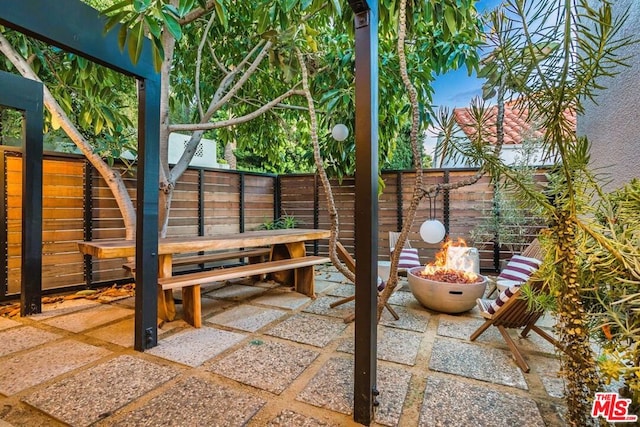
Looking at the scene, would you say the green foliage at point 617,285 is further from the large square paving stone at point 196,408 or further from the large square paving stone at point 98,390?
the large square paving stone at point 98,390

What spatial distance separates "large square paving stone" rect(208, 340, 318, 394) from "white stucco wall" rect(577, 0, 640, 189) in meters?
2.11

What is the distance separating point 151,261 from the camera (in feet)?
7.23

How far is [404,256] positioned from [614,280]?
3.43m

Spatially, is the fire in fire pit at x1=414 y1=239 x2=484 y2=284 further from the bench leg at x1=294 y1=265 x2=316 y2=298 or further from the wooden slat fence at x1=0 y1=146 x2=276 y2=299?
the wooden slat fence at x1=0 y1=146 x2=276 y2=299

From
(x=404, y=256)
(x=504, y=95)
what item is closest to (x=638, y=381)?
(x=504, y=95)

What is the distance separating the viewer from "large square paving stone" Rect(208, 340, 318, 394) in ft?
5.89

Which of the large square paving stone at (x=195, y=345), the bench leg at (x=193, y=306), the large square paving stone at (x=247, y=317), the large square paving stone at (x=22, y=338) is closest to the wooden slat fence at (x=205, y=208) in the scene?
the large square paving stone at (x=22, y=338)

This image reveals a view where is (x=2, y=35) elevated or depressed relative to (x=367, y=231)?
elevated

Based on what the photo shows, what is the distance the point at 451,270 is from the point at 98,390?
10.6 feet

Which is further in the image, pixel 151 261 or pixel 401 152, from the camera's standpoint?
pixel 401 152

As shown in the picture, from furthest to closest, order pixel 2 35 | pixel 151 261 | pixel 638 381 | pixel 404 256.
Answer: pixel 404 256, pixel 2 35, pixel 151 261, pixel 638 381

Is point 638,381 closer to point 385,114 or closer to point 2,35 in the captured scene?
point 385,114

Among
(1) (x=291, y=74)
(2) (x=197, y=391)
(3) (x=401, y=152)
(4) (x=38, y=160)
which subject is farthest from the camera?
(3) (x=401, y=152)

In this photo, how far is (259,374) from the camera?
6.16ft
